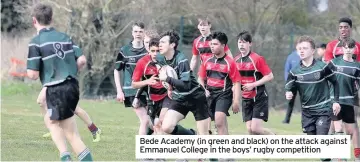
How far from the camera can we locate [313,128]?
12.1 metres

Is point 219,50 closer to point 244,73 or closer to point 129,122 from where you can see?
point 244,73

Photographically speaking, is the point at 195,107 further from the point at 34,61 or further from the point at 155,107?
the point at 34,61

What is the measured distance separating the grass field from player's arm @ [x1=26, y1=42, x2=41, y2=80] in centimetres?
217

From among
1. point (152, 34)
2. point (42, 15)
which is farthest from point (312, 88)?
point (42, 15)

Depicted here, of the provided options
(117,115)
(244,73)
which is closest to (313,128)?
(244,73)

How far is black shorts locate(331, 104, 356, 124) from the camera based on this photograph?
44.1 ft

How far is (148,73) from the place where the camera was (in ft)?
40.0

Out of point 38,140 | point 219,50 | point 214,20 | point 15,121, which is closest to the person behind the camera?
point 219,50

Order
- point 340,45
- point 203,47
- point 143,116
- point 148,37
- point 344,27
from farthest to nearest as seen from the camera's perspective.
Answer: point 203,47
point 340,45
point 344,27
point 143,116
point 148,37

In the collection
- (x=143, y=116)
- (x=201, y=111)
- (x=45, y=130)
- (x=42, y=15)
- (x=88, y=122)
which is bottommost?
(x=45, y=130)

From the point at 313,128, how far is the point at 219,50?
5.54 feet

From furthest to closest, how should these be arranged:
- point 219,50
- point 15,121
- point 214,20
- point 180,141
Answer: point 214,20, point 15,121, point 219,50, point 180,141

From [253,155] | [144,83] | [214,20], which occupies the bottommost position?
[253,155]

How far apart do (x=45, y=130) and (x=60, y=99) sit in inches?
242
